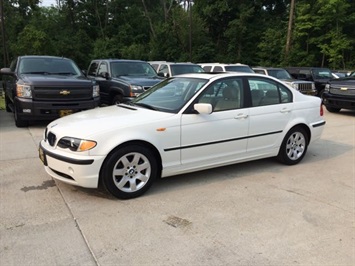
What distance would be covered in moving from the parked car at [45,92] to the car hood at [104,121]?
146 inches

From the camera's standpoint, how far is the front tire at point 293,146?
5.95 meters

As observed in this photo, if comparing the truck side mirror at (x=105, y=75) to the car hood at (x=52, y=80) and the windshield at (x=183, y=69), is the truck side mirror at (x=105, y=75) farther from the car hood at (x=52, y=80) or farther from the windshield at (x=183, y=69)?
the windshield at (x=183, y=69)

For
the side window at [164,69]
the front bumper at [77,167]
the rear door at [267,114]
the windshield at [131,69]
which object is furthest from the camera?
the side window at [164,69]

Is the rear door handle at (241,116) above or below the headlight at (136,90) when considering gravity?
above

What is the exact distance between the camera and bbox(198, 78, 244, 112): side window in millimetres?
5117

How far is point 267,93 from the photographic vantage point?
5.75 m

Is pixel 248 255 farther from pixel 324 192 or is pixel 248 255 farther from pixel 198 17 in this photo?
pixel 198 17

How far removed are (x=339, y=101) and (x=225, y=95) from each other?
8376 mm

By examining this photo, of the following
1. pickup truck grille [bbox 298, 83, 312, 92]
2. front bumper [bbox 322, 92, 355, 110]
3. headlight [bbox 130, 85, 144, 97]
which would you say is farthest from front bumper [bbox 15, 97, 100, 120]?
pickup truck grille [bbox 298, 83, 312, 92]

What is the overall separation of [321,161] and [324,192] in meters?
1.68

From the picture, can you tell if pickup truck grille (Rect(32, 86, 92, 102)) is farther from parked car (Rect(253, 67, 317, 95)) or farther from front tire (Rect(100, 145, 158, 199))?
parked car (Rect(253, 67, 317, 95))

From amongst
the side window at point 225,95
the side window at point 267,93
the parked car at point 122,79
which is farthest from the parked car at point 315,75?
the side window at point 225,95

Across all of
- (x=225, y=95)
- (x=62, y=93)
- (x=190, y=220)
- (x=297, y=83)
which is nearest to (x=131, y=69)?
(x=62, y=93)

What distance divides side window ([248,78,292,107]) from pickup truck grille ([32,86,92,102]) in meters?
4.73
